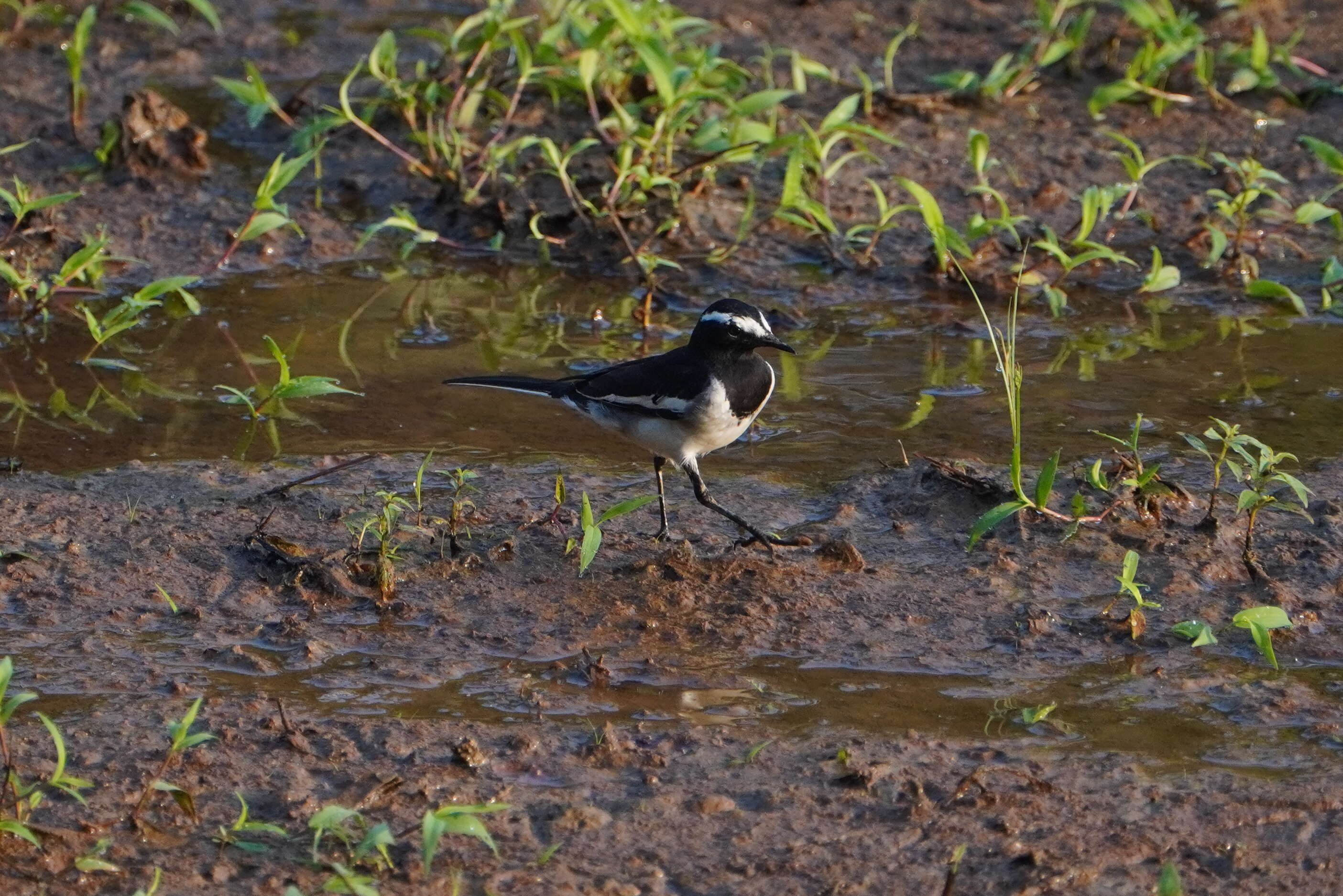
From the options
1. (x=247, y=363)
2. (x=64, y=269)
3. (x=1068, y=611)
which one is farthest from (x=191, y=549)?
(x=1068, y=611)

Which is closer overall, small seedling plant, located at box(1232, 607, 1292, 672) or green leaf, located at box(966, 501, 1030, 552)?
small seedling plant, located at box(1232, 607, 1292, 672)

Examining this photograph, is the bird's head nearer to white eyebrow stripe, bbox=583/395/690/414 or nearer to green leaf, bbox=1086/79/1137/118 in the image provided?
white eyebrow stripe, bbox=583/395/690/414

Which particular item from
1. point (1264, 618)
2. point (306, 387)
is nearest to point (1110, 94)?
point (1264, 618)

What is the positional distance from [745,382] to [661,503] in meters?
0.54

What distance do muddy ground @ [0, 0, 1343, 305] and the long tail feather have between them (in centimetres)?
217

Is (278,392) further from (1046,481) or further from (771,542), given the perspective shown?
(1046,481)

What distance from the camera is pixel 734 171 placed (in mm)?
9102

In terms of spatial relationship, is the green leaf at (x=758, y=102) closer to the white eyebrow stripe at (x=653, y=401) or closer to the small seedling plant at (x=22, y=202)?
the white eyebrow stripe at (x=653, y=401)

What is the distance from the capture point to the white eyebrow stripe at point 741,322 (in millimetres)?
5891

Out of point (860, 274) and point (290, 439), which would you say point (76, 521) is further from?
point (860, 274)

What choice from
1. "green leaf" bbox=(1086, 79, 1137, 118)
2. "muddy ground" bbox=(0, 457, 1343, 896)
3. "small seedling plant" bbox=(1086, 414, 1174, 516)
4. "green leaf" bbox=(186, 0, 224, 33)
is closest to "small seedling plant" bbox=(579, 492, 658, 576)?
"muddy ground" bbox=(0, 457, 1343, 896)

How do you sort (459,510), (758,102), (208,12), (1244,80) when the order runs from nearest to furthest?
(459,510) → (758,102) → (1244,80) → (208,12)

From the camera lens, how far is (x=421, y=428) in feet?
22.5

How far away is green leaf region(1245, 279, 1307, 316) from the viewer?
7.79 meters
